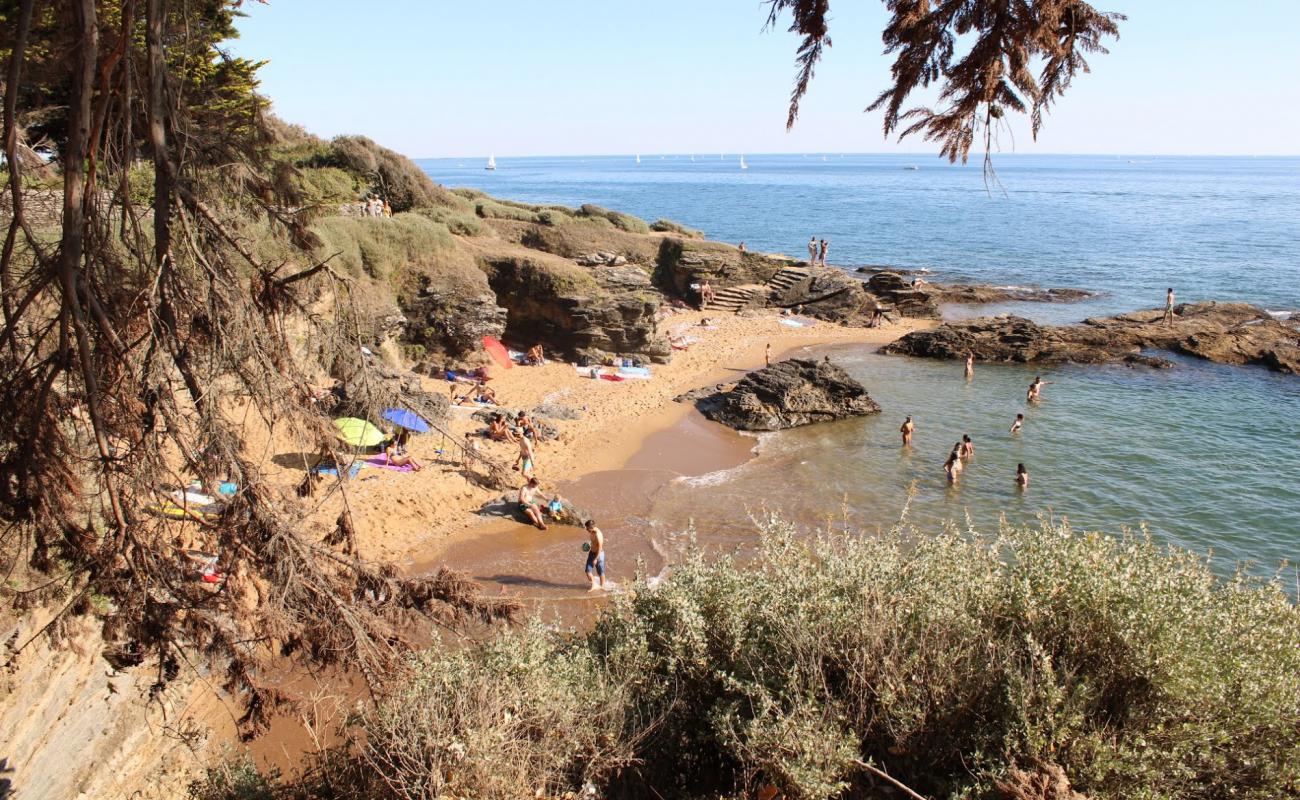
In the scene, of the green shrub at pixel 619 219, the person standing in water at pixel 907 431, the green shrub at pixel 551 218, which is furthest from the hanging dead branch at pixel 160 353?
the green shrub at pixel 619 219

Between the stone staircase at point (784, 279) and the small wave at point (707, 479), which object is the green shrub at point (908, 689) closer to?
the small wave at point (707, 479)

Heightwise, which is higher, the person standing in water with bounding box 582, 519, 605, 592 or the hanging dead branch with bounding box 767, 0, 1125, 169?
the hanging dead branch with bounding box 767, 0, 1125, 169

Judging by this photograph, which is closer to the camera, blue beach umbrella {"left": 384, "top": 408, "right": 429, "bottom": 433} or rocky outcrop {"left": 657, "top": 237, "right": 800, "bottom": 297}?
blue beach umbrella {"left": 384, "top": 408, "right": 429, "bottom": 433}

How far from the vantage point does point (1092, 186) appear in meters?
148

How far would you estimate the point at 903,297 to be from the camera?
37.6 m

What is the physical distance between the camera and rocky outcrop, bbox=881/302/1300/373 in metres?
29.0

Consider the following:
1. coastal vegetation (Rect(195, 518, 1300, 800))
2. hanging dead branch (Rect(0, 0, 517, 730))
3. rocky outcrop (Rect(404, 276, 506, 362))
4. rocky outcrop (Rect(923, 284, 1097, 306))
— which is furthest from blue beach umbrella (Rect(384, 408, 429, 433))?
rocky outcrop (Rect(923, 284, 1097, 306))

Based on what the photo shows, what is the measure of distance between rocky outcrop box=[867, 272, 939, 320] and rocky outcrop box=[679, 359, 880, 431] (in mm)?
A: 14922

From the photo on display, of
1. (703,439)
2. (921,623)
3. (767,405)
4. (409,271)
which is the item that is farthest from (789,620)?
(409,271)

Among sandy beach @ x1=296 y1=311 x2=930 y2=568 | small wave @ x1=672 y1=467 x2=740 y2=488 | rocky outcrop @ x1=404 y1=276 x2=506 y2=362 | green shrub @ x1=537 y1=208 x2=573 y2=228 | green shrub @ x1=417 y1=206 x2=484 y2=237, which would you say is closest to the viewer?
sandy beach @ x1=296 y1=311 x2=930 y2=568

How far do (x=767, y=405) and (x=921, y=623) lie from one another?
15.6 m

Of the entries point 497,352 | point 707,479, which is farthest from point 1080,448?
Answer: point 497,352

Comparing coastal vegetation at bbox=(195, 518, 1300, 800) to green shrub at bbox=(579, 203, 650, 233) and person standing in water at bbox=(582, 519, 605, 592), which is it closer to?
person standing in water at bbox=(582, 519, 605, 592)

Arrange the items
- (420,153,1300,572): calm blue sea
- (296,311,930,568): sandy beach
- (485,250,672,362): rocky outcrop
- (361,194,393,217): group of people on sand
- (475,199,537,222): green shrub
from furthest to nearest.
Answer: (475,199,537,222): green shrub, (361,194,393,217): group of people on sand, (485,250,672,362): rocky outcrop, (420,153,1300,572): calm blue sea, (296,311,930,568): sandy beach
